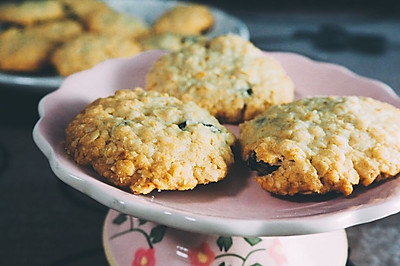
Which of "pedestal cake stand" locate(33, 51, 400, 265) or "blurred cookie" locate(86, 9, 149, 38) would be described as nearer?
"pedestal cake stand" locate(33, 51, 400, 265)

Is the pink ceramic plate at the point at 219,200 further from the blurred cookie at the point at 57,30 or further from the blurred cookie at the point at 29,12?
the blurred cookie at the point at 29,12

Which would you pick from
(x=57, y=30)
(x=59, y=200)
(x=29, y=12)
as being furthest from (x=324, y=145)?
(x=29, y=12)

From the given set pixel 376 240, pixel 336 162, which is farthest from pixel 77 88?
pixel 376 240

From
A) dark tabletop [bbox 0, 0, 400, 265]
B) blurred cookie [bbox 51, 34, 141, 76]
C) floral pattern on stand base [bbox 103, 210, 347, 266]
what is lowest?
dark tabletop [bbox 0, 0, 400, 265]

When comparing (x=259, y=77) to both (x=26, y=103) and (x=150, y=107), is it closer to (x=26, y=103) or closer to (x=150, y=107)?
(x=150, y=107)

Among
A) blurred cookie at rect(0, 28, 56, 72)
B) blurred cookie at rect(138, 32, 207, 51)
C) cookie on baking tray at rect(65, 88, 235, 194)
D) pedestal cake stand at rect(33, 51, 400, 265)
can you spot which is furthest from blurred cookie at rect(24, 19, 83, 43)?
cookie on baking tray at rect(65, 88, 235, 194)

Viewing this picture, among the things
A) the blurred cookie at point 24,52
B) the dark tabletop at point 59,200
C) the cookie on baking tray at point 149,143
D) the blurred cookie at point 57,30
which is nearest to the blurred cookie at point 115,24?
the blurred cookie at point 57,30

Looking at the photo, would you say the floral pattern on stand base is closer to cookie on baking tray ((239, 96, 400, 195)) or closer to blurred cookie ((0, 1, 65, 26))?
cookie on baking tray ((239, 96, 400, 195))
